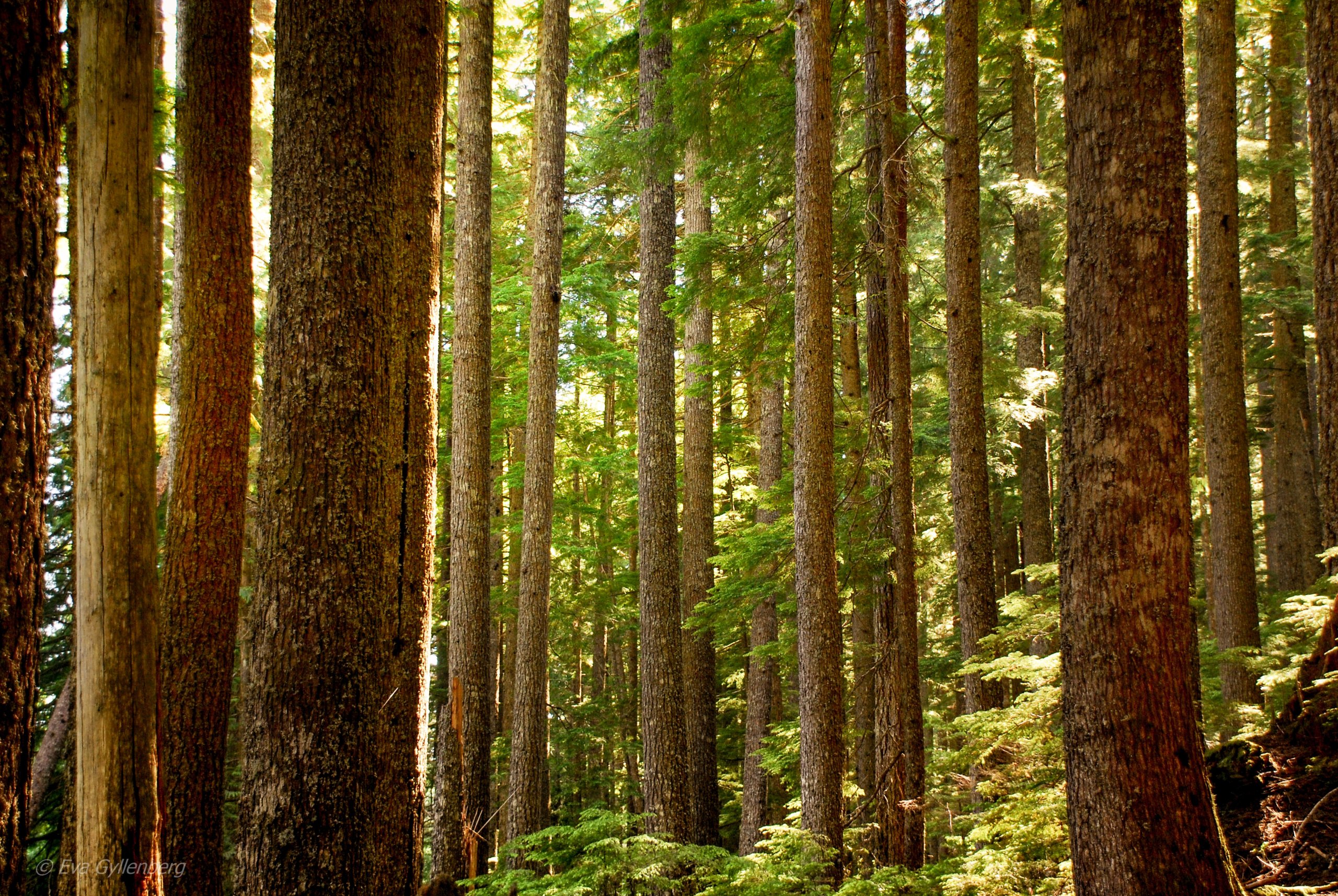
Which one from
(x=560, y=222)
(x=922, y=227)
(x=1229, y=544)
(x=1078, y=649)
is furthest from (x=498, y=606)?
(x=922, y=227)

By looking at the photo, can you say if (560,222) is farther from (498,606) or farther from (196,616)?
(498,606)

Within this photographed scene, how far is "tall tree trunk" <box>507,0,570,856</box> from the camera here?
399 inches

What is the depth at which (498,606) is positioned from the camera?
16.2m

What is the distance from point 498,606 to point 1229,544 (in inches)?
513

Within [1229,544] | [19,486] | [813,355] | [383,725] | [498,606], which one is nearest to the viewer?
[19,486]

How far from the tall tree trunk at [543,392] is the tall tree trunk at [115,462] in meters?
7.28

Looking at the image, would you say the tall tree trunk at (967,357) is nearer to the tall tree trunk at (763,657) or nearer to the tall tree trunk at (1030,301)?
the tall tree trunk at (763,657)

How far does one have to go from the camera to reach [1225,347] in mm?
9555

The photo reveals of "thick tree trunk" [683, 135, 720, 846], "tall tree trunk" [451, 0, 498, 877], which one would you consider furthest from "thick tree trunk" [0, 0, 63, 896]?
"thick tree trunk" [683, 135, 720, 846]

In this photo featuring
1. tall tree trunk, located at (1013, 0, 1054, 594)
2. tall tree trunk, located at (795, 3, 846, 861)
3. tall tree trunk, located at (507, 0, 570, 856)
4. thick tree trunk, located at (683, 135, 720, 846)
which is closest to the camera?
tall tree trunk, located at (795, 3, 846, 861)

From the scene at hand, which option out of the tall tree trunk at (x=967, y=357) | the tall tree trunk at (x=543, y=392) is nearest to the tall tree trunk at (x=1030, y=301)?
the tall tree trunk at (x=967, y=357)

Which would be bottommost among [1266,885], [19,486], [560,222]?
[1266,885]

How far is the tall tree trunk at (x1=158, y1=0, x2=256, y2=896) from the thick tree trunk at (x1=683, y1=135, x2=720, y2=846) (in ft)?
21.7

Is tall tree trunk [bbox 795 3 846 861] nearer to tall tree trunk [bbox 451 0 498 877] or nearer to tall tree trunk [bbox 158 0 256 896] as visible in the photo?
tall tree trunk [bbox 451 0 498 877]
